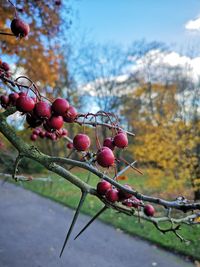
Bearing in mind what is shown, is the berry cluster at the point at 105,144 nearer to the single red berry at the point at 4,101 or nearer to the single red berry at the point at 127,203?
the single red berry at the point at 127,203

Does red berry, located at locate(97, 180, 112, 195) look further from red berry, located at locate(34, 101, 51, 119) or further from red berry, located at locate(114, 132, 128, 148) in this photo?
red berry, located at locate(34, 101, 51, 119)

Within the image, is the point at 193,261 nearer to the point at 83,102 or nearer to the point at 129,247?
the point at 129,247

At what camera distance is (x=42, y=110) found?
0.92 m

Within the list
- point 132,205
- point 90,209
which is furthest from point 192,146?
point 132,205

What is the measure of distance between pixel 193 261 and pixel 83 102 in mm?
20796

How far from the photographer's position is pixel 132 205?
110cm

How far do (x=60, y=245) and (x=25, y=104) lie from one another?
219 inches

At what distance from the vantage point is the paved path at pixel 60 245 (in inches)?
205

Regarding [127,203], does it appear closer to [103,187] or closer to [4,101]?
[103,187]

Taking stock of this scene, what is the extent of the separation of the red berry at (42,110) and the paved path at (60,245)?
14.8ft

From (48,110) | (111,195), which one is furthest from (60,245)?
(48,110)

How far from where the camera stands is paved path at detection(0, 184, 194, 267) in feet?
17.1

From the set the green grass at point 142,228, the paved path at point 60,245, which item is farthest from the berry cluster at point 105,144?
the paved path at point 60,245

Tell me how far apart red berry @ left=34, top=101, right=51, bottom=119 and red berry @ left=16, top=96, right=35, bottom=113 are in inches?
0.7
